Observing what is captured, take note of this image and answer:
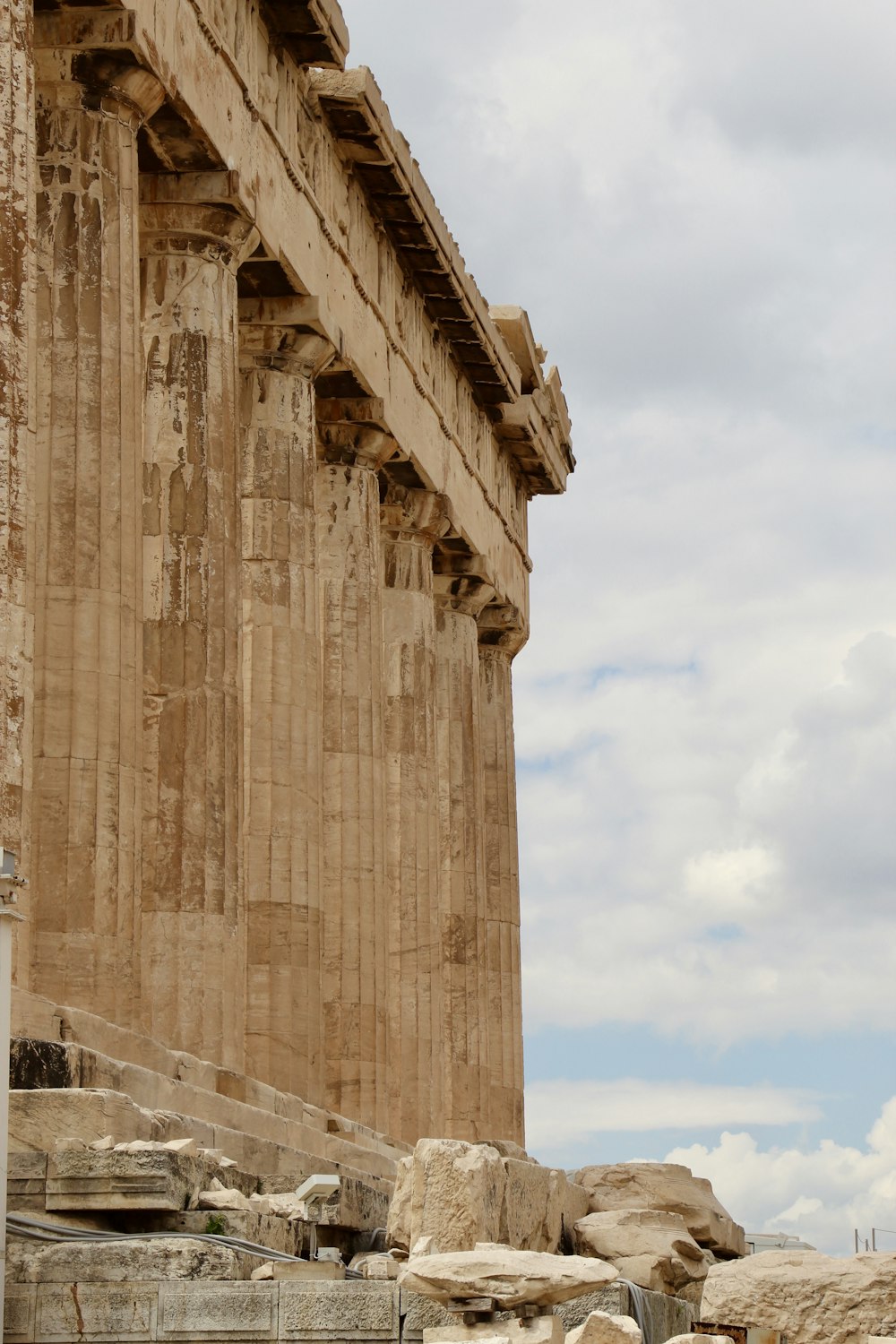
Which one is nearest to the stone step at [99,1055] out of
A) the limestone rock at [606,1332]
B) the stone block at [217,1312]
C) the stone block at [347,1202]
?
the stone block at [347,1202]

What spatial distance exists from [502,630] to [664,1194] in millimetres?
16527

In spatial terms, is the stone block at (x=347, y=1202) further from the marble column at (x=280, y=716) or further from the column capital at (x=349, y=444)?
the column capital at (x=349, y=444)

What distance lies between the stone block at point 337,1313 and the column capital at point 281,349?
61.8 ft

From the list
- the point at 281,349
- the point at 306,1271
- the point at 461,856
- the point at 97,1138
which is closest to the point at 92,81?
the point at 281,349

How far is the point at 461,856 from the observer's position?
1774 inches

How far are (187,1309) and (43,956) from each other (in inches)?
290

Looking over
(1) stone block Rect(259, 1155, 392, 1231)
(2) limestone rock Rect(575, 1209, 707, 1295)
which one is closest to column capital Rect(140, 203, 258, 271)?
(1) stone block Rect(259, 1155, 392, 1231)

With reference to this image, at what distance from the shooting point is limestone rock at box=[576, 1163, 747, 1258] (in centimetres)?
3388

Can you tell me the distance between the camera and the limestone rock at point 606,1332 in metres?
15.8

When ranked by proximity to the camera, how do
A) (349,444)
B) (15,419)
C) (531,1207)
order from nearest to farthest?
(15,419) < (531,1207) < (349,444)

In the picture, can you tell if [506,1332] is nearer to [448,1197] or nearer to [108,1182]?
[108,1182]

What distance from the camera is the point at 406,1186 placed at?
19125 millimetres

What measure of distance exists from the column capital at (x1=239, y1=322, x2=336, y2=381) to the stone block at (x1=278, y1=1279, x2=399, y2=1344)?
18.8 m

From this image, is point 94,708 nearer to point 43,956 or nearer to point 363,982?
point 43,956
